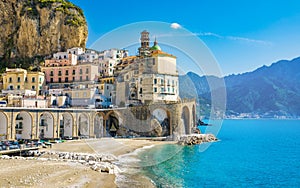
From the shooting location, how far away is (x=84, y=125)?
54.0 meters

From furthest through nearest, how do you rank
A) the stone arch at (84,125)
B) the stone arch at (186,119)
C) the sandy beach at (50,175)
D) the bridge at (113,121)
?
the stone arch at (186,119), the stone arch at (84,125), the bridge at (113,121), the sandy beach at (50,175)

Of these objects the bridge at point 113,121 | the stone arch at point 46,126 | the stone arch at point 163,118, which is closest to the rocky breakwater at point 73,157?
the bridge at point 113,121

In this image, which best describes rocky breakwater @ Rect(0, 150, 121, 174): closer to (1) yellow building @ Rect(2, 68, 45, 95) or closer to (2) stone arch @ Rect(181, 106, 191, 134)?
(2) stone arch @ Rect(181, 106, 191, 134)

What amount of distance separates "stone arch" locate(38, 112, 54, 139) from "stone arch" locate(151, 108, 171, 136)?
16.8 m

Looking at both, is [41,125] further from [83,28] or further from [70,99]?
[83,28]

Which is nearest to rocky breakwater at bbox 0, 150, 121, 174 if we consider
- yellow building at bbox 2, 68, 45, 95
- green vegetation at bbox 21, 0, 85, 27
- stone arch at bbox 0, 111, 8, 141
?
stone arch at bbox 0, 111, 8, 141

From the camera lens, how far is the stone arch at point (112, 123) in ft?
184

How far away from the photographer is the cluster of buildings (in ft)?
186

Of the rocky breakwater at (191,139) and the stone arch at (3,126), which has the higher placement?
the stone arch at (3,126)

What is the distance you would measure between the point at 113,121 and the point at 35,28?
33.8 meters

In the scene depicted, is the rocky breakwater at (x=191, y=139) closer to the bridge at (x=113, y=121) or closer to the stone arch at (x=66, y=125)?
the bridge at (x=113, y=121)

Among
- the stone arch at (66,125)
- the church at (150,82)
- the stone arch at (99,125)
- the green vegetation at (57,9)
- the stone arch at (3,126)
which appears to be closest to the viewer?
the stone arch at (3,126)

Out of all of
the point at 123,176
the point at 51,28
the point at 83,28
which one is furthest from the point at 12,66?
the point at 123,176

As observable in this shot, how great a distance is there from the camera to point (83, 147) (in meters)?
42.2
